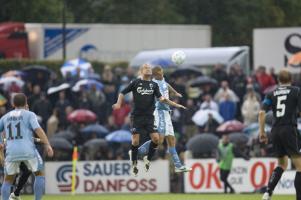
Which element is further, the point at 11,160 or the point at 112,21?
the point at 112,21

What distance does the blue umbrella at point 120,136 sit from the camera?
36.0 m

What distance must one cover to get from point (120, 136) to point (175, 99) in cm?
202

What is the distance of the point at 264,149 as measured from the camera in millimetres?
35812

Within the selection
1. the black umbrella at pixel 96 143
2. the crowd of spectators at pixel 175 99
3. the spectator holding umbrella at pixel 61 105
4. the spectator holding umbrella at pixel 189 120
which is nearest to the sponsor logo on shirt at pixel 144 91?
the crowd of spectators at pixel 175 99

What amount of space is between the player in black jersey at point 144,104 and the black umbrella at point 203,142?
9600 mm

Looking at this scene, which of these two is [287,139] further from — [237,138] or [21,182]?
[237,138]

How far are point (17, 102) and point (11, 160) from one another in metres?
1.04

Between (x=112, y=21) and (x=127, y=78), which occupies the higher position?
(x=112, y=21)

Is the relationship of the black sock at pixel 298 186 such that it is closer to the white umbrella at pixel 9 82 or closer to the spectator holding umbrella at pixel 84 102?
the spectator holding umbrella at pixel 84 102

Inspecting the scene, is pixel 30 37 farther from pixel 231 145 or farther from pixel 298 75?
pixel 231 145

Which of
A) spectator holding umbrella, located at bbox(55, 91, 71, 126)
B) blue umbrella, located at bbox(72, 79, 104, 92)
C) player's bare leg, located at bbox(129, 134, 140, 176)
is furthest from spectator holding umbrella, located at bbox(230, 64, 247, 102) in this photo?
player's bare leg, located at bbox(129, 134, 140, 176)

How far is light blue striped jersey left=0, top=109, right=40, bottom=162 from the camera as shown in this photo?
20.9 m

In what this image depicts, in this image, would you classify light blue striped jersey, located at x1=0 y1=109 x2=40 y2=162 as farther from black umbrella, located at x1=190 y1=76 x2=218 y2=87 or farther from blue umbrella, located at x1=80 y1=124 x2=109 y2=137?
black umbrella, located at x1=190 y1=76 x2=218 y2=87

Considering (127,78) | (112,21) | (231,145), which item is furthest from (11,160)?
(112,21)
